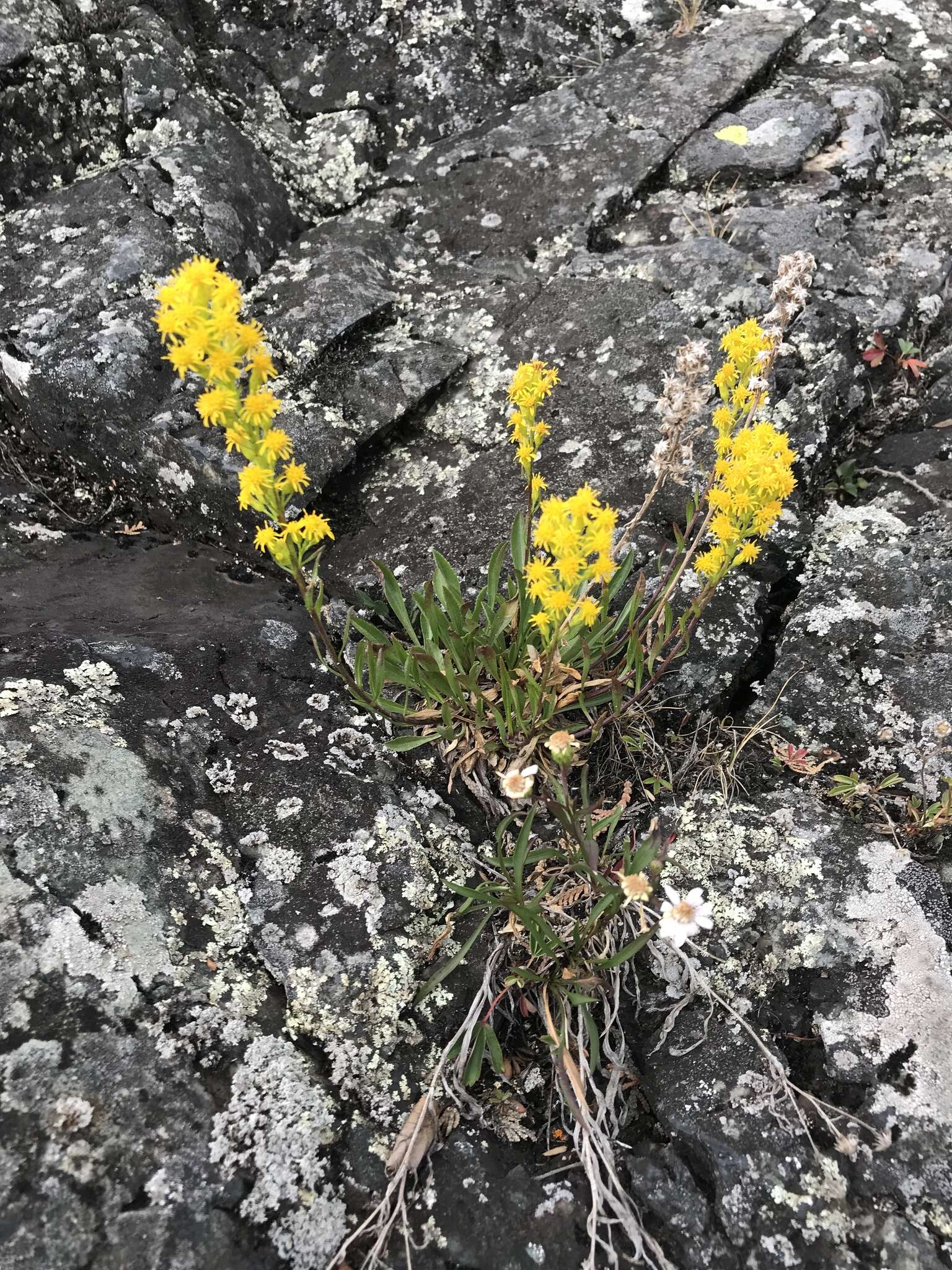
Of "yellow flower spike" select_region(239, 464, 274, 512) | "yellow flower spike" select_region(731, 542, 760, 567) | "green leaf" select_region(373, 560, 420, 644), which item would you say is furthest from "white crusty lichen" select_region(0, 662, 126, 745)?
"yellow flower spike" select_region(731, 542, 760, 567)

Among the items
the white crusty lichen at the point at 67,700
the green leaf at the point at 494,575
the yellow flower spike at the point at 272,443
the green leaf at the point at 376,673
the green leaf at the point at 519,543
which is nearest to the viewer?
the yellow flower spike at the point at 272,443

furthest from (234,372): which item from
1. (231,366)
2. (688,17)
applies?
(688,17)

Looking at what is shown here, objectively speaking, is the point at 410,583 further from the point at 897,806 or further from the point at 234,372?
the point at 897,806

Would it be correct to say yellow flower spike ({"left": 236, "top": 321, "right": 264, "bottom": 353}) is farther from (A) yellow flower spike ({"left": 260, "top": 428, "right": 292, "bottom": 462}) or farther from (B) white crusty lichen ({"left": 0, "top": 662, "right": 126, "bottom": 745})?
(B) white crusty lichen ({"left": 0, "top": 662, "right": 126, "bottom": 745})

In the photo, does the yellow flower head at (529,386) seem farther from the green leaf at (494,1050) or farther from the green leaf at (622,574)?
the green leaf at (494,1050)

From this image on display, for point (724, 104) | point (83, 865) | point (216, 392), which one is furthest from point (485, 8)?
point (83, 865)

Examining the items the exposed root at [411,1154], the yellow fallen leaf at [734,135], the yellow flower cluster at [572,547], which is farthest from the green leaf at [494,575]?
the yellow fallen leaf at [734,135]

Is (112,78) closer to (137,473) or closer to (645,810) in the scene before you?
(137,473)
